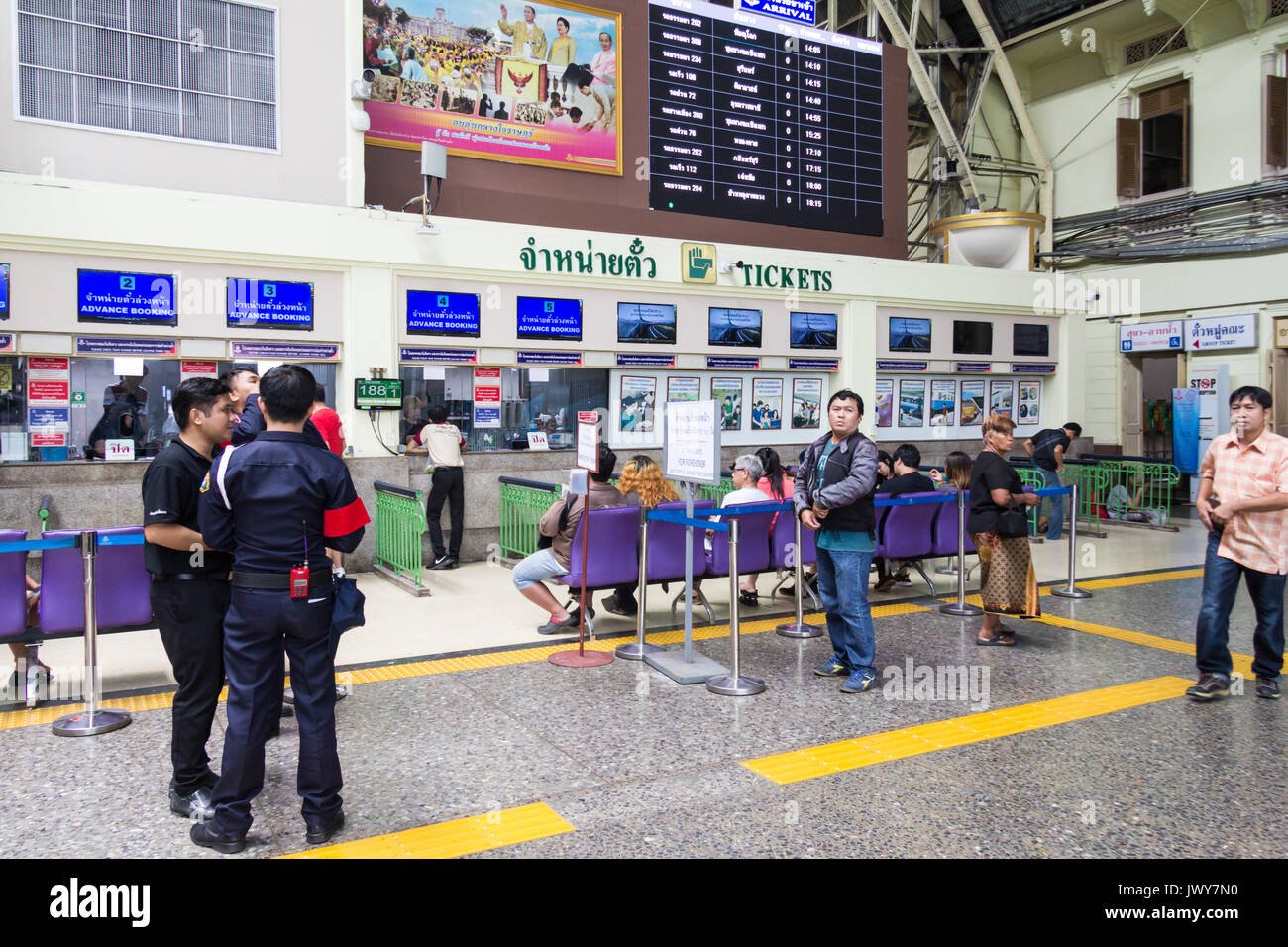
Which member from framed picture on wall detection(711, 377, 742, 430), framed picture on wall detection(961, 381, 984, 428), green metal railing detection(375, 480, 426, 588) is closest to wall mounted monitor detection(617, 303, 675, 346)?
framed picture on wall detection(711, 377, 742, 430)

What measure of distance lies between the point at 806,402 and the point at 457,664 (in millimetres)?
8797

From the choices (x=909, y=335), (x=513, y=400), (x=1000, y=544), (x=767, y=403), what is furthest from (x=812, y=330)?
(x=1000, y=544)

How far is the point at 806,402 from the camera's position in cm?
1402

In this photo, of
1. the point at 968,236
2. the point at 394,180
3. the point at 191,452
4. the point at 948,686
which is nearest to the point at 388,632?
the point at 191,452

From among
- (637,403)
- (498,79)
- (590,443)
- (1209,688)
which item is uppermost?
(498,79)

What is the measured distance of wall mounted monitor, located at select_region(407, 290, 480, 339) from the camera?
1074 cm

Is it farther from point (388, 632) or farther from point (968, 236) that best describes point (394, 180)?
point (968, 236)

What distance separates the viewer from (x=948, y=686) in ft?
19.2

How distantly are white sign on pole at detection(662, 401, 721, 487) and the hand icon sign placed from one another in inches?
249

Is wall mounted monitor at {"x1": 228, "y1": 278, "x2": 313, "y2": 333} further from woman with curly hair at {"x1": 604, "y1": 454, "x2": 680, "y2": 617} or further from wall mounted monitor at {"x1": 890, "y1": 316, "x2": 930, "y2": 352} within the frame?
wall mounted monitor at {"x1": 890, "y1": 316, "x2": 930, "y2": 352}

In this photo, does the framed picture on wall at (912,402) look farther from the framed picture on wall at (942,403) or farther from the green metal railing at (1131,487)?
the green metal railing at (1131,487)

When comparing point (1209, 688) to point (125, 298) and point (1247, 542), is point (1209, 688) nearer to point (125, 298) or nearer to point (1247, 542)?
point (1247, 542)

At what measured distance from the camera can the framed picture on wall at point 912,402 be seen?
48.9 ft
